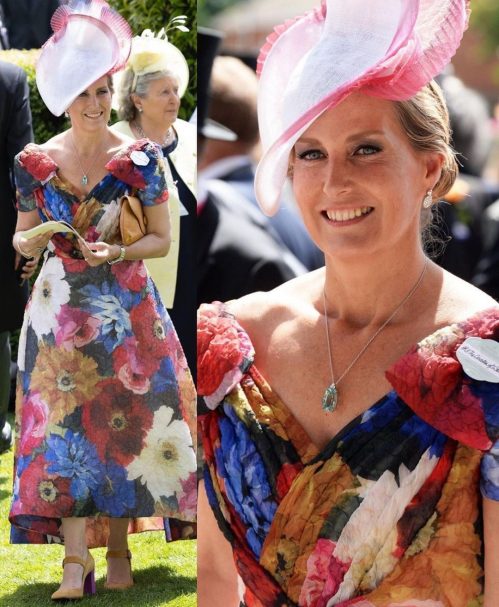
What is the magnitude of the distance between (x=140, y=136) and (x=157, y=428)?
1010mm

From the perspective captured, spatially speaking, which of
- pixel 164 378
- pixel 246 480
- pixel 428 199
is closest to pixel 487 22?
pixel 428 199

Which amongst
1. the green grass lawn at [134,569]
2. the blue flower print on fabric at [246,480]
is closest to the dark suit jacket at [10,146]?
Answer: the green grass lawn at [134,569]

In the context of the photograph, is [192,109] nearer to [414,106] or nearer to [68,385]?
[68,385]

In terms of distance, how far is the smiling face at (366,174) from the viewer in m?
1.81

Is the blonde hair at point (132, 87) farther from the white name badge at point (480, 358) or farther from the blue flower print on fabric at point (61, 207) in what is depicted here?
the white name badge at point (480, 358)

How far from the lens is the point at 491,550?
1.75 meters

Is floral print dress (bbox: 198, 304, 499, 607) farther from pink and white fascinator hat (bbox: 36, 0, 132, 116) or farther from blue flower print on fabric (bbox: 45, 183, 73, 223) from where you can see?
pink and white fascinator hat (bbox: 36, 0, 132, 116)

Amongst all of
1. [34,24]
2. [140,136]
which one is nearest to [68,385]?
[140,136]

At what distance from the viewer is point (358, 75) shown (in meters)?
1.75

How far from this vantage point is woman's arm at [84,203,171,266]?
13.6ft

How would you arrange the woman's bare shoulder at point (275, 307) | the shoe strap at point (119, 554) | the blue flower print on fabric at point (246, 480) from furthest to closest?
1. the shoe strap at point (119, 554)
2. the woman's bare shoulder at point (275, 307)
3. the blue flower print on fabric at point (246, 480)

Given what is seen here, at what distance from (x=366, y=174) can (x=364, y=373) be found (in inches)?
11.9

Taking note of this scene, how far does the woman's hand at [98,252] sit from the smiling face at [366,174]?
2316 mm

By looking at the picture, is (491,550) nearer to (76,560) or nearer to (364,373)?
(364,373)
